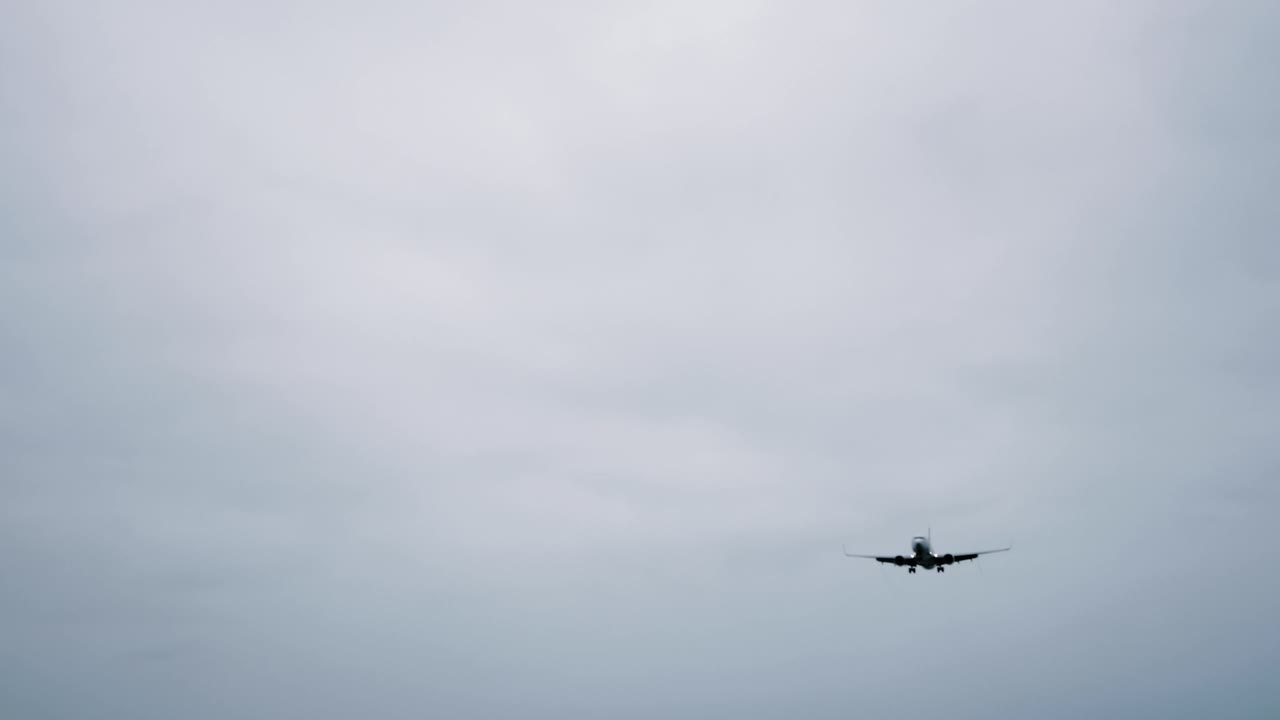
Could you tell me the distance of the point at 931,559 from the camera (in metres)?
119
